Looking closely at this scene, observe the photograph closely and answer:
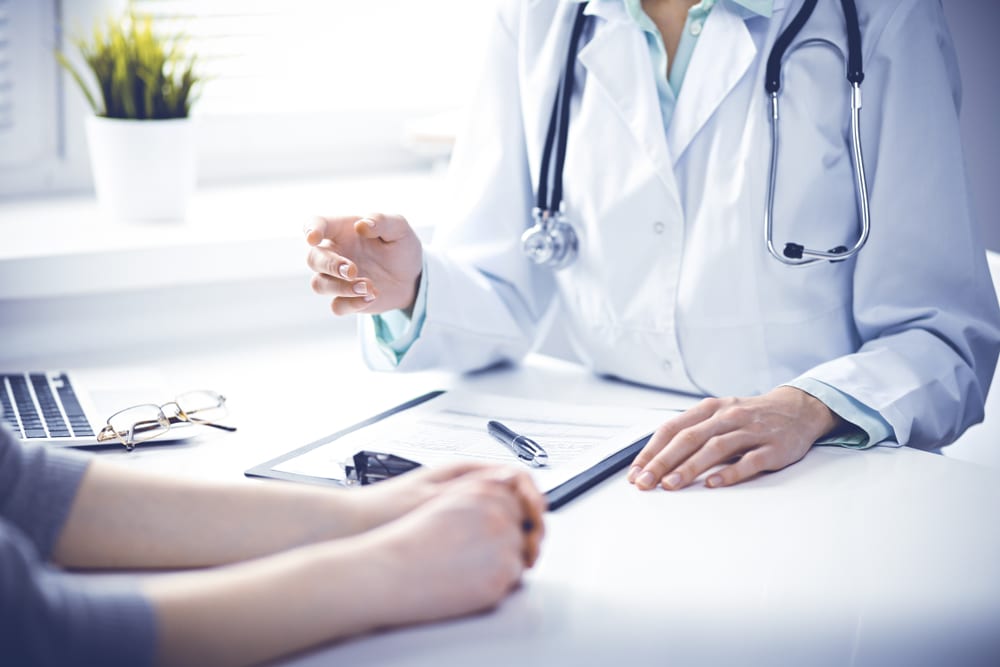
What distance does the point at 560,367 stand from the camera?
132 cm

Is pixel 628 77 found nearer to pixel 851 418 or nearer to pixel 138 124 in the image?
pixel 851 418

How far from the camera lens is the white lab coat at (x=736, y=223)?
1.07 metres

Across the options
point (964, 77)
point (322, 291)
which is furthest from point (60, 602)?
point (964, 77)

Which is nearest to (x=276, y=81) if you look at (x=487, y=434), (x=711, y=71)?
(x=711, y=71)

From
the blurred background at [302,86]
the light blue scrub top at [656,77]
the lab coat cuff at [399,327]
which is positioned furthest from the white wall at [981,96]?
the lab coat cuff at [399,327]

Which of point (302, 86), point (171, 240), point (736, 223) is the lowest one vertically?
point (171, 240)

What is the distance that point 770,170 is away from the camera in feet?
3.59

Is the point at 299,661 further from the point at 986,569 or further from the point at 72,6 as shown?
the point at 72,6

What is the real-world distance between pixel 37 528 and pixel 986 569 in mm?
662

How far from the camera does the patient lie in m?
0.55

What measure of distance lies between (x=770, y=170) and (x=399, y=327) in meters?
0.45

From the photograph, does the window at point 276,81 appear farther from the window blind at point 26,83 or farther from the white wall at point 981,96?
the white wall at point 981,96

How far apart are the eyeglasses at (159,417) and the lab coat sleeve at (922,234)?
0.62m

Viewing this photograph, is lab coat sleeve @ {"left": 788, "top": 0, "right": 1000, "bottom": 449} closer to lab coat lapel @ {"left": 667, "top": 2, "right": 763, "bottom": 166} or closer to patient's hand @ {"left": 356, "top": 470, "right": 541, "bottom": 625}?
lab coat lapel @ {"left": 667, "top": 2, "right": 763, "bottom": 166}
